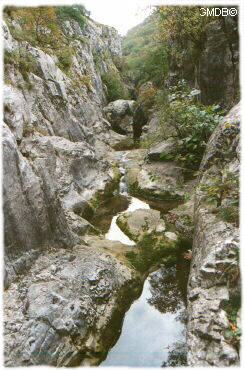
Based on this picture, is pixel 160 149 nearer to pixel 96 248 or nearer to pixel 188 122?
pixel 188 122

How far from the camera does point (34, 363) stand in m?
5.38

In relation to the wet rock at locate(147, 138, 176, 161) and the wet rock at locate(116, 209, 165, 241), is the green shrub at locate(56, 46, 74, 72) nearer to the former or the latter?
the wet rock at locate(147, 138, 176, 161)

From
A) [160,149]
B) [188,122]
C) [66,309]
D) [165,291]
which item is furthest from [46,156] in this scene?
[160,149]

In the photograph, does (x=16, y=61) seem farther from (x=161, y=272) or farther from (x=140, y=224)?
(x=161, y=272)

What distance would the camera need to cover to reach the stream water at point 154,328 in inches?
262

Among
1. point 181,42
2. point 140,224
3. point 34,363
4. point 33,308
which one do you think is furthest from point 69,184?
point 181,42

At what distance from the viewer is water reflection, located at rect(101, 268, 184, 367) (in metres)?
6.63

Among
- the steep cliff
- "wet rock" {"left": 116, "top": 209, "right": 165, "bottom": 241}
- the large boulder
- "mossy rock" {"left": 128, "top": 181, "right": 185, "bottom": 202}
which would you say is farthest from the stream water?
the large boulder

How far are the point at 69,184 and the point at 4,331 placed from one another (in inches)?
305

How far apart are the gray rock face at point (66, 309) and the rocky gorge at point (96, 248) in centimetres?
2

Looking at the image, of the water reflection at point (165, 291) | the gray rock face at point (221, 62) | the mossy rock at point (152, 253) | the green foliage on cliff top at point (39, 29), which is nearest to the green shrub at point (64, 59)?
the green foliage on cliff top at point (39, 29)

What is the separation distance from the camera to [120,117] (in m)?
32.2

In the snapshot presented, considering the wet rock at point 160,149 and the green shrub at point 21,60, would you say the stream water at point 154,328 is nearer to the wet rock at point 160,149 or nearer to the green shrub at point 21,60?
the wet rock at point 160,149

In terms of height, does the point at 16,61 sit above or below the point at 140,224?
above
